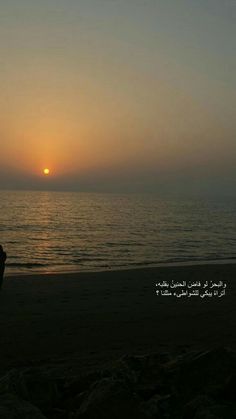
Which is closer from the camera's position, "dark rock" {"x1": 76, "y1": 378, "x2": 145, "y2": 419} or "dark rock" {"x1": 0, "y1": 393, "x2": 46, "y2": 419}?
"dark rock" {"x1": 0, "y1": 393, "x2": 46, "y2": 419}

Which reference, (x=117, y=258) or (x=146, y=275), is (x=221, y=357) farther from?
(x=117, y=258)

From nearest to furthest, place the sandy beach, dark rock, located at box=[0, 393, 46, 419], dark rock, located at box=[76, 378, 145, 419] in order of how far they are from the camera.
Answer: dark rock, located at box=[0, 393, 46, 419] < dark rock, located at box=[76, 378, 145, 419] < the sandy beach

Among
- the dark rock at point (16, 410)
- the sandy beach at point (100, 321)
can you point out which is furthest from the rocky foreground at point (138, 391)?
the sandy beach at point (100, 321)

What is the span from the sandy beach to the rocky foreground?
311cm

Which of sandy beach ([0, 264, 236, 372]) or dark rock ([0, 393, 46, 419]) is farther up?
dark rock ([0, 393, 46, 419])

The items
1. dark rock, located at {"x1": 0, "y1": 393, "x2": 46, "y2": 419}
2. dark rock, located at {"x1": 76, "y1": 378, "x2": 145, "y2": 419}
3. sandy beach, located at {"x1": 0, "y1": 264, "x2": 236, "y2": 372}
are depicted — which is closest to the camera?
dark rock, located at {"x1": 0, "y1": 393, "x2": 46, "y2": 419}

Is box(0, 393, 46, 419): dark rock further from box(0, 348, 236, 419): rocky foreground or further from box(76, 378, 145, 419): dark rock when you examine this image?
box(76, 378, 145, 419): dark rock

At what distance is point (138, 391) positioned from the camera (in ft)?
17.8

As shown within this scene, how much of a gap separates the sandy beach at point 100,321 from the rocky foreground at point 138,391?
311 cm

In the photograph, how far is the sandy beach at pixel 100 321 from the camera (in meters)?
10.2

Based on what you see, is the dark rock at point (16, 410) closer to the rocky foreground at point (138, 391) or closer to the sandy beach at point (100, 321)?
the rocky foreground at point (138, 391)

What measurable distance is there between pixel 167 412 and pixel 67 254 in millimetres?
33560

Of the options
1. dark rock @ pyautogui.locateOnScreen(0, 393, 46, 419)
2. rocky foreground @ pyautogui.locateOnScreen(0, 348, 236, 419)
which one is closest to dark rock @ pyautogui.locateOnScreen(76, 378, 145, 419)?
rocky foreground @ pyautogui.locateOnScreen(0, 348, 236, 419)

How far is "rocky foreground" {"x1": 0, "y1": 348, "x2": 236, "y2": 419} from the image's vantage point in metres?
4.59
